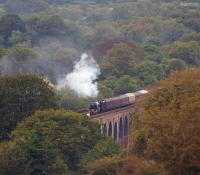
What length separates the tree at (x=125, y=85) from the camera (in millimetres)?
60647

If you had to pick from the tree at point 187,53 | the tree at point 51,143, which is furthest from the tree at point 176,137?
the tree at point 187,53

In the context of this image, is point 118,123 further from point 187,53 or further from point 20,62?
point 187,53

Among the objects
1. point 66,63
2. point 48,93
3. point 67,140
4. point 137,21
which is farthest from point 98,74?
point 137,21

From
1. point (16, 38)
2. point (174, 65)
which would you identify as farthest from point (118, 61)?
point (16, 38)

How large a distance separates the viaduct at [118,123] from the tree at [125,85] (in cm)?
470

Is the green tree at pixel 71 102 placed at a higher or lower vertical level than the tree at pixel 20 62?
lower

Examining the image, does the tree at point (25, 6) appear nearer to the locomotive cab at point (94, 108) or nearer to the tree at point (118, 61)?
the tree at point (118, 61)

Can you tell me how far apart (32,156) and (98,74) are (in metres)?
28.7

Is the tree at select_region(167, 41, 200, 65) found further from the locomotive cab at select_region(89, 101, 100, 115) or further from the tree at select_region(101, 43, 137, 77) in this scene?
the locomotive cab at select_region(89, 101, 100, 115)

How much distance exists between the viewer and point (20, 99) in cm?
4009

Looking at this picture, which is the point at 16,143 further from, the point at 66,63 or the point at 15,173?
the point at 66,63

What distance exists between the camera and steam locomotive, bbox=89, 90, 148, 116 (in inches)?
1937

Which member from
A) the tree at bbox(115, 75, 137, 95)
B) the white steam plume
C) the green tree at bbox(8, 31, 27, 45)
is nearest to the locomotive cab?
the white steam plume

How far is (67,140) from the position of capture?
120 feet
